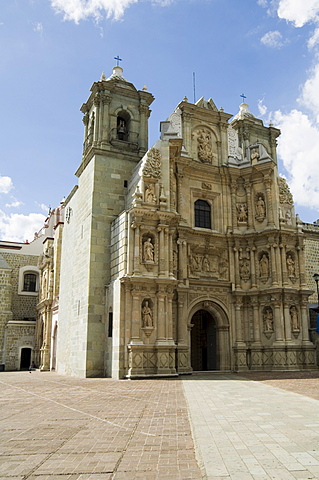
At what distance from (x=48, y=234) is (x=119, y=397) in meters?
34.3

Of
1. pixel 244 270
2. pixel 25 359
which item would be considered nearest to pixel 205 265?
pixel 244 270

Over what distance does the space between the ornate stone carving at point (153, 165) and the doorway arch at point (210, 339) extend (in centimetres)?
729

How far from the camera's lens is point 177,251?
73.5ft

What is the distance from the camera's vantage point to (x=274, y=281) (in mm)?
22938

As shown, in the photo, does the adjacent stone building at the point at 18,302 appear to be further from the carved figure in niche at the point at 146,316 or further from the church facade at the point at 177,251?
the carved figure in niche at the point at 146,316

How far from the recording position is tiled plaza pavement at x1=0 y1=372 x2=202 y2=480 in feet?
16.7

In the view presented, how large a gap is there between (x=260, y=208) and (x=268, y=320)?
635cm

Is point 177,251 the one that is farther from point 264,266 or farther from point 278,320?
point 278,320

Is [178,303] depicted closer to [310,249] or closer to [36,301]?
Result: [310,249]

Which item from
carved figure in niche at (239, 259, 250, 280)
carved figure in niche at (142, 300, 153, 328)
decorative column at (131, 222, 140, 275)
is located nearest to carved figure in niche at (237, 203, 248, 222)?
carved figure in niche at (239, 259, 250, 280)

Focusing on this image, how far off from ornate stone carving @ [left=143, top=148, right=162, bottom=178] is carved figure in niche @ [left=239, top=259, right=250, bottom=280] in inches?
279

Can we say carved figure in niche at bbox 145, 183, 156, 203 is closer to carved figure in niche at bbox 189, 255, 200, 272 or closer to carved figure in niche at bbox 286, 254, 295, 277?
carved figure in niche at bbox 189, 255, 200, 272

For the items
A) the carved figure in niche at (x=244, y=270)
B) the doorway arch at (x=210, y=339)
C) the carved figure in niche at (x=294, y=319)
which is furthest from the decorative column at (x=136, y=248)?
the carved figure in niche at (x=294, y=319)

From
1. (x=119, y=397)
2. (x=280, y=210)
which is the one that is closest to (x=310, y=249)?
(x=280, y=210)
